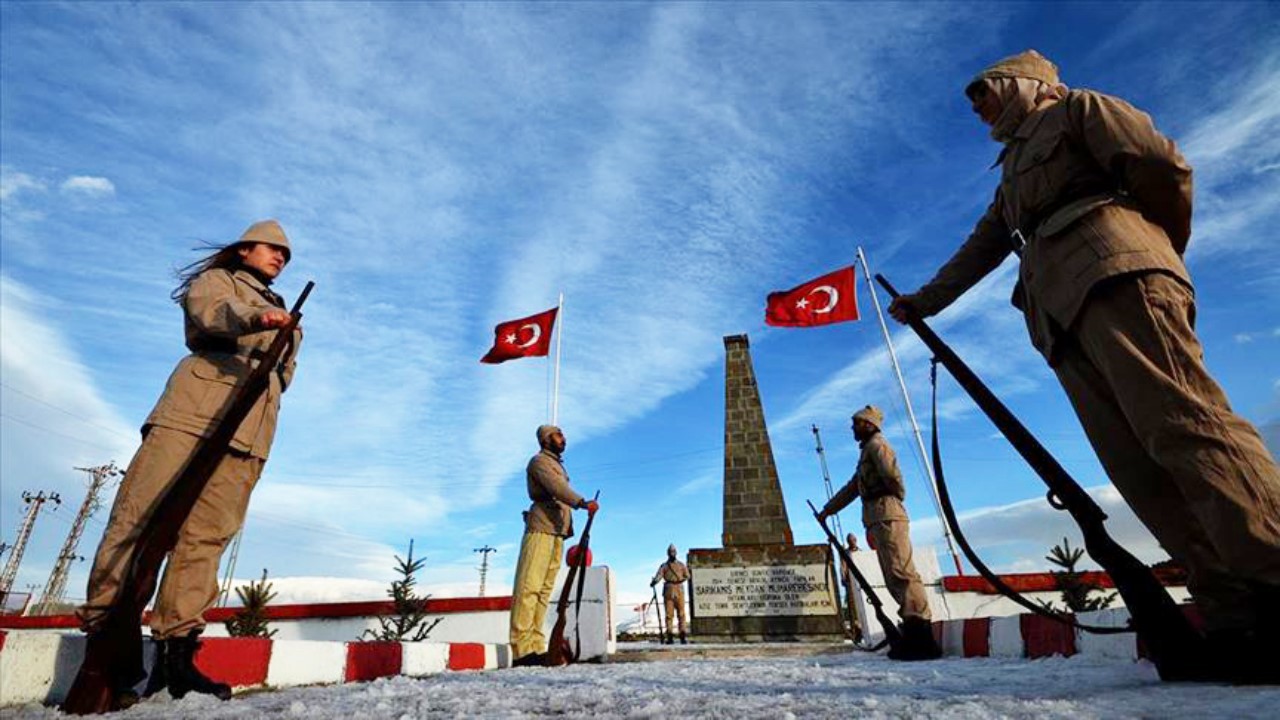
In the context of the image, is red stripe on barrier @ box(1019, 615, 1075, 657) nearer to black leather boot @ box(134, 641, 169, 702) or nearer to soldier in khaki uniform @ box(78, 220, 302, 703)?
soldier in khaki uniform @ box(78, 220, 302, 703)

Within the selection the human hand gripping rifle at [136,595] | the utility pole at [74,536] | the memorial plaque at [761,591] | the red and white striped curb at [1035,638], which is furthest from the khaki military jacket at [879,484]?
the utility pole at [74,536]

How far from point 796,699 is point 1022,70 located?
7.99ft

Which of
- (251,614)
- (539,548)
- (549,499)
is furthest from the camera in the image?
(251,614)

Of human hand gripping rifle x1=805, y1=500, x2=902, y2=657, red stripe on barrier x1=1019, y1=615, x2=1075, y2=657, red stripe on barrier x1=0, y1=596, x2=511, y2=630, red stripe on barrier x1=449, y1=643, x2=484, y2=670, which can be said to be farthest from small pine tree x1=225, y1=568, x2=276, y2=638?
red stripe on barrier x1=1019, y1=615, x2=1075, y2=657

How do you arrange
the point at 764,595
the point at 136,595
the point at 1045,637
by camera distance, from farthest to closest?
the point at 764,595
the point at 1045,637
the point at 136,595

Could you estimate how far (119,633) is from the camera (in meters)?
2.16

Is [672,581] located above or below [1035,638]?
above

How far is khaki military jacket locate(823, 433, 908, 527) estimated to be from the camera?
481 centimetres

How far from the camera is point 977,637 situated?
171 inches

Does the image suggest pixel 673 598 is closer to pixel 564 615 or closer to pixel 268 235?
pixel 564 615

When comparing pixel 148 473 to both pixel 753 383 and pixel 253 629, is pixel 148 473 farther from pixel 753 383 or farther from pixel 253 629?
pixel 753 383

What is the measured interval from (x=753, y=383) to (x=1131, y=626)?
10366 mm

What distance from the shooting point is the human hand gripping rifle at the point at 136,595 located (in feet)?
6.79

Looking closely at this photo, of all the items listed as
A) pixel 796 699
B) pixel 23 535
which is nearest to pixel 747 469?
pixel 796 699
